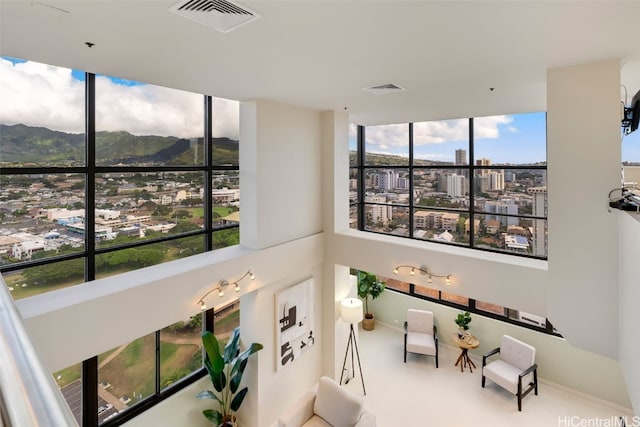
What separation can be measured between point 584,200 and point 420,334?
454 cm

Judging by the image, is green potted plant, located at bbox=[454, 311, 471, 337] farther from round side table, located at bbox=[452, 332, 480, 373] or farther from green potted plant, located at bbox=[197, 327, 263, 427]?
green potted plant, located at bbox=[197, 327, 263, 427]

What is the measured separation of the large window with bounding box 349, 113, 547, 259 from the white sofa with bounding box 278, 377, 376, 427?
11.8 ft

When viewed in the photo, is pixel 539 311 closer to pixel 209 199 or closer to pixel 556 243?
pixel 556 243

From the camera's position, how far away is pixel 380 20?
2150 mm

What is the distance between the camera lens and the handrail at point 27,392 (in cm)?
58

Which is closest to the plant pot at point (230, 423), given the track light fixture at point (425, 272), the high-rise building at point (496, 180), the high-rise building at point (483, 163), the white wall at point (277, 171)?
the white wall at point (277, 171)

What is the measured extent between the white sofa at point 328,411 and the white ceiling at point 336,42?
406 cm

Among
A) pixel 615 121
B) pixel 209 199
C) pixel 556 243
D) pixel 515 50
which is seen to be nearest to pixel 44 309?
pixel 209 199

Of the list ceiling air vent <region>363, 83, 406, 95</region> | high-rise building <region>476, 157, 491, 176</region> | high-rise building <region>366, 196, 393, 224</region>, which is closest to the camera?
ceiling air vent <region>363, 83, 406, 95</region>

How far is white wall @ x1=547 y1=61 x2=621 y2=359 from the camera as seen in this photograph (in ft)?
9.61

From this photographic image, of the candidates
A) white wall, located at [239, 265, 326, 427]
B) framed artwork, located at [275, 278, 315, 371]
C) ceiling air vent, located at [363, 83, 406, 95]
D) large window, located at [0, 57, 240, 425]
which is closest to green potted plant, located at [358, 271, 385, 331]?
framed artwork, located at [275, 278, 315, 371]

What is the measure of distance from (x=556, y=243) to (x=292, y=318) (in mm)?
3571

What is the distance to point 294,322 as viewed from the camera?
16.8ft

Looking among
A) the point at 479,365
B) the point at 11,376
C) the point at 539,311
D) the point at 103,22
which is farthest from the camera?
the point at 479,365
